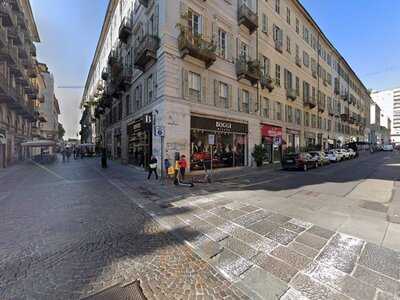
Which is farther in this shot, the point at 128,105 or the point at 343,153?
the point at 343,153

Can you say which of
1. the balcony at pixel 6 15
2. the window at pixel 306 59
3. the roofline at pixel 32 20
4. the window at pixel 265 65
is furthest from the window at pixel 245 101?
the roofline at pixel 32 20

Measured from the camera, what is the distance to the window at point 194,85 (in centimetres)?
1514

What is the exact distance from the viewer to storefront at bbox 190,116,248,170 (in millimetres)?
15445

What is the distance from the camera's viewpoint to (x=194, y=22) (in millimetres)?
15578

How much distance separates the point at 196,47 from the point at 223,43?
4428 millimetres

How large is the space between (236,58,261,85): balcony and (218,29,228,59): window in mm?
1303

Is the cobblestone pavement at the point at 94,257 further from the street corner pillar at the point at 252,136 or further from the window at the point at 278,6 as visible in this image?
the window at the point at 278,6

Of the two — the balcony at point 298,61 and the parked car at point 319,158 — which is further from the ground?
the balcony at point 298,61

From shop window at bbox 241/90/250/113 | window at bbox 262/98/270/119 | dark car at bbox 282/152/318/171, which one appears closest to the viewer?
dark car at bbox 282/152/318/171

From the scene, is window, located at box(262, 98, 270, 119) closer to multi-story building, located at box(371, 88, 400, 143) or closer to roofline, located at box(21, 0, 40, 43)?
roofline, located at box(21, 0, 40, 43)

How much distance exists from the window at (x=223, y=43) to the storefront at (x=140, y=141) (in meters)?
7.42

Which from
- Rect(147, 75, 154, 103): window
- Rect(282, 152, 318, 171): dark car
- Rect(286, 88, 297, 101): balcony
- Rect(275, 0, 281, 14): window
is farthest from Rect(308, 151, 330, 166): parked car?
Rect(275, 0, 281, 14): window

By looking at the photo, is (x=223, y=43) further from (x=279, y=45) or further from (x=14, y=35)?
(x=14, y=35)

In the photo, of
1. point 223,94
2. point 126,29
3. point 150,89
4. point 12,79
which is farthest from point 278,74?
point 12,79
